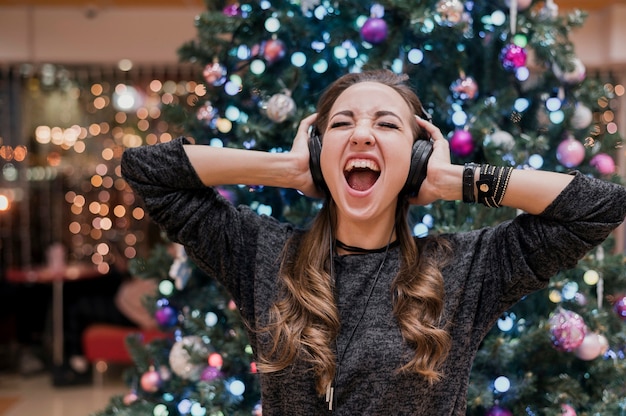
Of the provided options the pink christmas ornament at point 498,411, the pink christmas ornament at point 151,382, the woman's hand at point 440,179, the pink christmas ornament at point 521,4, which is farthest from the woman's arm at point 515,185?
the pink christmas ornament at point 151,382

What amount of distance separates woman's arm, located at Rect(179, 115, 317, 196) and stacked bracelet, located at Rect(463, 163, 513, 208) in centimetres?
30

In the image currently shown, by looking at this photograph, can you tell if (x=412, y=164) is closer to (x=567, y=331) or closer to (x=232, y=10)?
(x=567, y=331)

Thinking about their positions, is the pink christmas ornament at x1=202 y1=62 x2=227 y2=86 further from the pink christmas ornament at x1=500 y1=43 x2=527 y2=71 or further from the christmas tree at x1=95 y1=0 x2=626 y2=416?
the pink christmas ornament at x1=500 y1=43 x2=527 y2=71

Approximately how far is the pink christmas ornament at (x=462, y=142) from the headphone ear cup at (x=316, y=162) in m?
0.78

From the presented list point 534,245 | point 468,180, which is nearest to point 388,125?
point 468,180

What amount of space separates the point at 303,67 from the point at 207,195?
3.09 ft

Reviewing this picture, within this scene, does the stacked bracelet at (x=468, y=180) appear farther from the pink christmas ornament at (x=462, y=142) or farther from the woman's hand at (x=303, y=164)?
the pink christmas ornament at (x=462, y=142)

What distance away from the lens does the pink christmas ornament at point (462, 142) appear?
6.50 feet

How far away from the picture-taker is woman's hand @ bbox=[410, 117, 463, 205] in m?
1.25

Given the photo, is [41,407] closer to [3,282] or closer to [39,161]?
[3,282]

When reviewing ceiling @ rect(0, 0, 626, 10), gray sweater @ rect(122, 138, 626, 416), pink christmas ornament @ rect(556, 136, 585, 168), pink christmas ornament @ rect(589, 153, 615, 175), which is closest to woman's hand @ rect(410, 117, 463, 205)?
gray sweater @ rect(122, 138, 626, 416)

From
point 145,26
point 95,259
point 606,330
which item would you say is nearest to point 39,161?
point 95,259

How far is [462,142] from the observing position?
1.98m

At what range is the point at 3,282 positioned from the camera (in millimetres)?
5844
